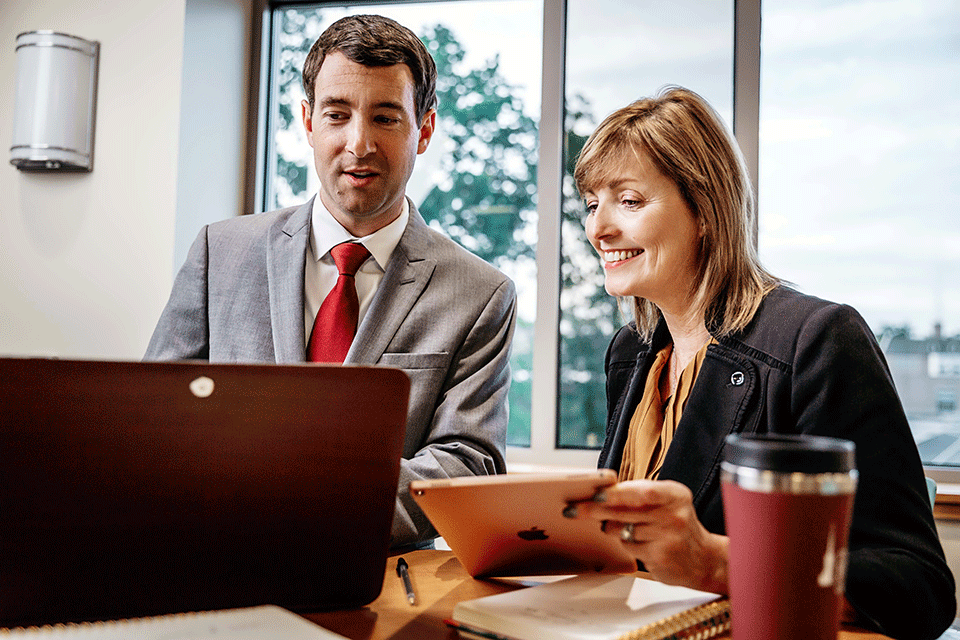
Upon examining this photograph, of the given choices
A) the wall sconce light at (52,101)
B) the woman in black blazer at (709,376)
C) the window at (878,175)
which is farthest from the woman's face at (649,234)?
the wall sconce light at (52,101)

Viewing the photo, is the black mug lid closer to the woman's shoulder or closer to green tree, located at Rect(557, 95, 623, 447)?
the woman's shoulder

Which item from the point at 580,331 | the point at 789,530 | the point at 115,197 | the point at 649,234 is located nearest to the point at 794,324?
the point at 649,234

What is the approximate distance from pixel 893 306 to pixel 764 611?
7.20 ft

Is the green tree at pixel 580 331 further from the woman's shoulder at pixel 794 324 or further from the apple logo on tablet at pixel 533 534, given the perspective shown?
the apple logo on tablet at pixel 533 534

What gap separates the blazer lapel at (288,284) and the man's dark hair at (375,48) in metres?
0.32

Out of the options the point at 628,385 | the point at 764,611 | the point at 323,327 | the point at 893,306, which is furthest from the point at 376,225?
the point at 893,306

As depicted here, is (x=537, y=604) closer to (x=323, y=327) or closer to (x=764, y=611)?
(x=764, y=611)

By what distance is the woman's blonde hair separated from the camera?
134 cm

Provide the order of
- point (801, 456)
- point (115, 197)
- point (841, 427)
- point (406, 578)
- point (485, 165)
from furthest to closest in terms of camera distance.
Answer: point (485, 165) < point (115, 197) < point (841, 427) < point (406, 578) < point (801, 456)

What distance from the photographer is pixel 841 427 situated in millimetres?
1009

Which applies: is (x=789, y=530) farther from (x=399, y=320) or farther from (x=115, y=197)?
(x=115, y=197)

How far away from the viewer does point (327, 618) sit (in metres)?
0.72

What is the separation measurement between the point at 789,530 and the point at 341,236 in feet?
4.18

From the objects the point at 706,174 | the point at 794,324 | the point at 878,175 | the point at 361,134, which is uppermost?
the point at 878,175
